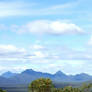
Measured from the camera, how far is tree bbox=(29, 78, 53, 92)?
13025 cm

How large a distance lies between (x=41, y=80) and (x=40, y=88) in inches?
235

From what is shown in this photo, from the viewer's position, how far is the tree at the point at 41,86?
130 meters

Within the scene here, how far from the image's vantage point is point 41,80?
135625 millimetres

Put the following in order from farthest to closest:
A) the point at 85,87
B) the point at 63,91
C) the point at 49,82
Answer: the point at 63,91, the point at 49,82, the point at 85,87

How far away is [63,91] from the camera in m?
146

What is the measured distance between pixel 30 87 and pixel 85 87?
2526 centimetres

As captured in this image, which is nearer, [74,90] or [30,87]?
[30,87]

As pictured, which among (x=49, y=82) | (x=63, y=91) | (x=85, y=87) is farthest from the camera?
(x=63, y=91)

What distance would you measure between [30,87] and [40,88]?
4.72m

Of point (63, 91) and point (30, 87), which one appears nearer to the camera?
point (30, 87)

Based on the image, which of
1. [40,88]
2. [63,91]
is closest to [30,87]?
[40,88]

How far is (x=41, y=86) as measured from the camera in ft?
427

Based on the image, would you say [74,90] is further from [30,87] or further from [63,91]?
[30,87]

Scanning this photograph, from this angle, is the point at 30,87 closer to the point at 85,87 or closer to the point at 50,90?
the point at 50,90
